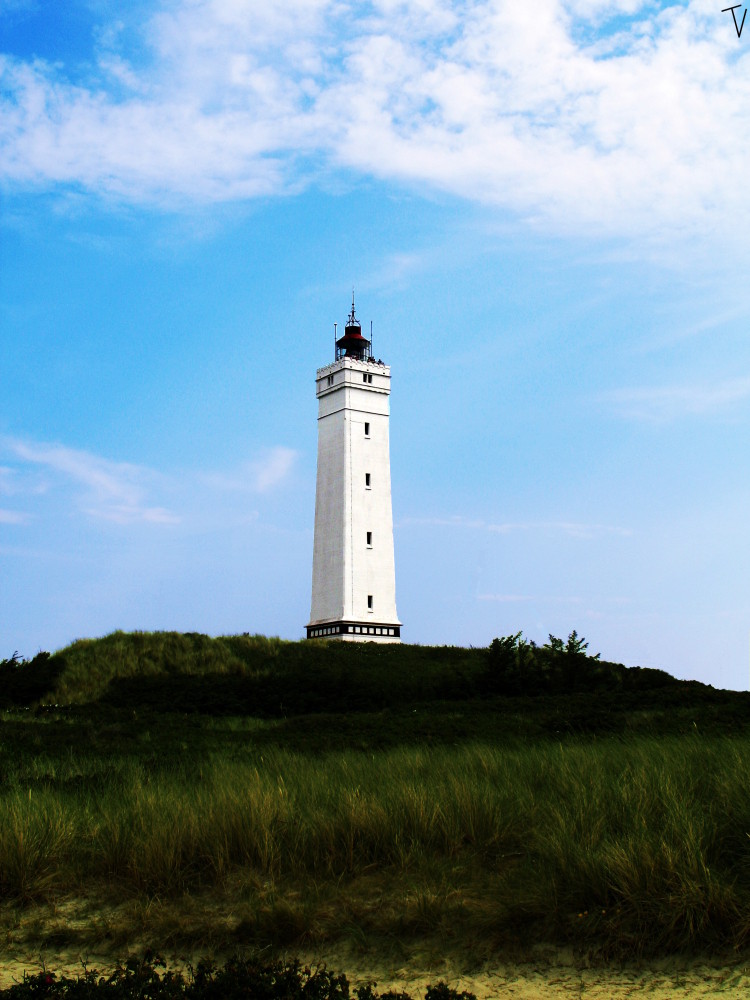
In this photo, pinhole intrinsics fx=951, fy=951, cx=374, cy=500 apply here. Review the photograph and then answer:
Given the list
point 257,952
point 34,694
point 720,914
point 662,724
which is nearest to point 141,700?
point 34,694

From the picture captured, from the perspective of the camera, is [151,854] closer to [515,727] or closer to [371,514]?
[515,727]

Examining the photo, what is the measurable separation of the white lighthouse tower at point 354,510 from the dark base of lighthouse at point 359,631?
0.04 metres

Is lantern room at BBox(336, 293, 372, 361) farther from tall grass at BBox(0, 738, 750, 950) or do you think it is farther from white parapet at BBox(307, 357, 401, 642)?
tall grass at BBox(0, 738, 750, 950)

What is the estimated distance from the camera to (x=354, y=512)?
4166 centimetres

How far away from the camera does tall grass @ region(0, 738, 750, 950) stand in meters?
6.45

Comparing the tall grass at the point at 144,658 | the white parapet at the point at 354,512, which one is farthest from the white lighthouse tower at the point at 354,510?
the tall grass at the point at 144,658

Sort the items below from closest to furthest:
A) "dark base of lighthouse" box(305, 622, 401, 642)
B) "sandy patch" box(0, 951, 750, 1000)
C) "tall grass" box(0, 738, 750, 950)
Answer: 1. "sandy patch" box(0, 951, 750, 1000)
2. "tall grass" box(0, 738, 750, 950)
3. "dark base of lighthouse" box(305, 622, 401, 642)

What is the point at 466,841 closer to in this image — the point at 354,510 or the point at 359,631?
the point at 359,631

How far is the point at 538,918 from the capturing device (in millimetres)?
6609

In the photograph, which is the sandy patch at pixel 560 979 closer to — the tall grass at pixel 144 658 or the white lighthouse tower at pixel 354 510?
the tall grass at pixel 144 658

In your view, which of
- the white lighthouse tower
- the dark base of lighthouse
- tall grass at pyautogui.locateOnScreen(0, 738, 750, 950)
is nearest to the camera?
tall grass at pyautogui.locateOnScreen(0, 738, 750, 950)

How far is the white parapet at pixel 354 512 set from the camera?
41094mm

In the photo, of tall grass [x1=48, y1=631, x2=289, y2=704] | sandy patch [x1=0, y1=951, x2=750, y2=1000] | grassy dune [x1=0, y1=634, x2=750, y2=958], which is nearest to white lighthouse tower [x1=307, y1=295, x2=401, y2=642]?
tall grass [x1=48, y1=631, x2=289, y2=704]

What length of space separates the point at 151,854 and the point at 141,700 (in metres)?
15.5
